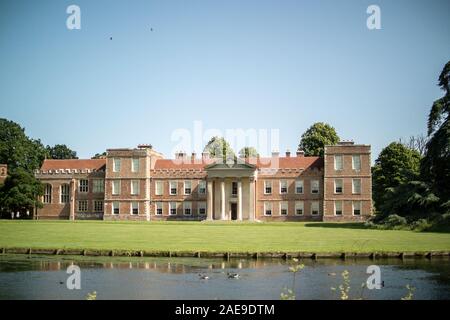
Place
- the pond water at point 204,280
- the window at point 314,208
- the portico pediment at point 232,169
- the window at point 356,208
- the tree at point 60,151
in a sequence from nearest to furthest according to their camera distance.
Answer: the pond water at point 204,280
the window at point 356,208
the portico pediment at point 232,169
the window at point 314,208
the tree at point 60,151

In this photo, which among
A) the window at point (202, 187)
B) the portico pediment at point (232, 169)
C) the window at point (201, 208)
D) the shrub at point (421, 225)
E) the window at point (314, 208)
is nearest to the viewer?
the shrub at point (421, 225)

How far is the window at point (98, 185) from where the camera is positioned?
74688 millimetres

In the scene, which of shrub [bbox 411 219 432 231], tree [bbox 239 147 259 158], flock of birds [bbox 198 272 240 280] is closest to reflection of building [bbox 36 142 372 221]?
tree [bbox 239 147 259 158]

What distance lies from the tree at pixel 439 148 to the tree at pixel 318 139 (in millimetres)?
36032

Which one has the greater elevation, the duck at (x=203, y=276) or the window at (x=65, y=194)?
the window at (x=65, y=194)

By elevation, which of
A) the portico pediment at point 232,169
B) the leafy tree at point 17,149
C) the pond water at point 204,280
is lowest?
the pond water at point 204,280

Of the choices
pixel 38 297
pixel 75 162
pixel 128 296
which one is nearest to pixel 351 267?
pixel 128 296

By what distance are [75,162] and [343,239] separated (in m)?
52.3

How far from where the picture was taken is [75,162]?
255 feet

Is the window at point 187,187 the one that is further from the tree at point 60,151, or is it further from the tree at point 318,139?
the tree at point 60,151

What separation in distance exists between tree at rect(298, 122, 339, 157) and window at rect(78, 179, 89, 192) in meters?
32.9

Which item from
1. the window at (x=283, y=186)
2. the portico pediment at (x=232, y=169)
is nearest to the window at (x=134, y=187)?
the portico pediment at (x=232, y=169)

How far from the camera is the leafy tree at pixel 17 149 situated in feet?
276

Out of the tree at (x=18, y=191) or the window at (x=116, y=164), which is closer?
the tree at (x=18, y=191)
